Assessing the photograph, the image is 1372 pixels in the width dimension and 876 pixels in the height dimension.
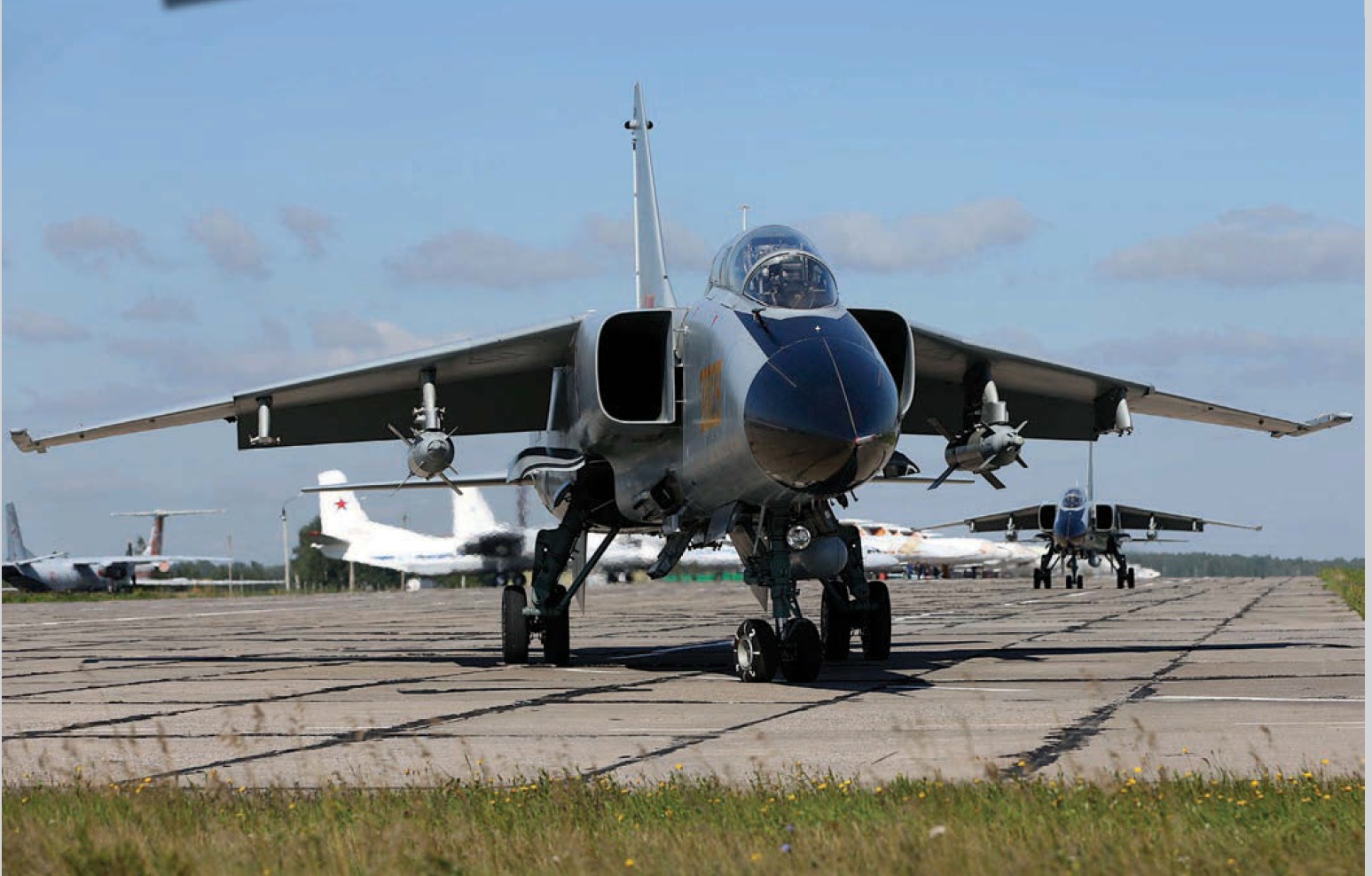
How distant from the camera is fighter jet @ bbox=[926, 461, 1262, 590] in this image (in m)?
54.1

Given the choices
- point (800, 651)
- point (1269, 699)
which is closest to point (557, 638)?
point (800, 651)

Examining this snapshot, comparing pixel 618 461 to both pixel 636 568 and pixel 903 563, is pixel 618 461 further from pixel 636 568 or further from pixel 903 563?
pixel 903 563

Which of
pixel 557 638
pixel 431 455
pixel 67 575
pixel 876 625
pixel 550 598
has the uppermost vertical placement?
pixel 431 455

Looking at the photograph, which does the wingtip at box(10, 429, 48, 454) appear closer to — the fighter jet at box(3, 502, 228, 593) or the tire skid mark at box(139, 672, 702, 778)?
the tire skid mark at box(139, 672, 702, 778)

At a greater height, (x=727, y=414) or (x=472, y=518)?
(x=472, y=518)

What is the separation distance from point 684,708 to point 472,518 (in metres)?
69.5

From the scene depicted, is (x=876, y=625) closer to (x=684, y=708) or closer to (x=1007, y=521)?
(x=684, y=708)

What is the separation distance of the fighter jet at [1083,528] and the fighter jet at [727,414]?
35.0 metres

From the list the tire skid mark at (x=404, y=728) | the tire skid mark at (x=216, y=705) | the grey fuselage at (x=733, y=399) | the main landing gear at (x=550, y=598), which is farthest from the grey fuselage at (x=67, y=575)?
the tire skid mark at (x=404, y=728)

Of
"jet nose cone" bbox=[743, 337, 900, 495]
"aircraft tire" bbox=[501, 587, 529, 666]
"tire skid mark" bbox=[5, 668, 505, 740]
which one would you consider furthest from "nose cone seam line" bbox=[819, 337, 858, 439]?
"aircraft tire" bbox=[501, 587, 529, 666]

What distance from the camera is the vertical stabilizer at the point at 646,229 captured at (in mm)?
19672

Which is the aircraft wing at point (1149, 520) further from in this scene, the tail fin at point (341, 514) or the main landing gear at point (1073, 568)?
the tail fin at point (341, 514)

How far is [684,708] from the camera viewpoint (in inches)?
485

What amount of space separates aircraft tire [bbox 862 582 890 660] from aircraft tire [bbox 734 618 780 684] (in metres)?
2.80
